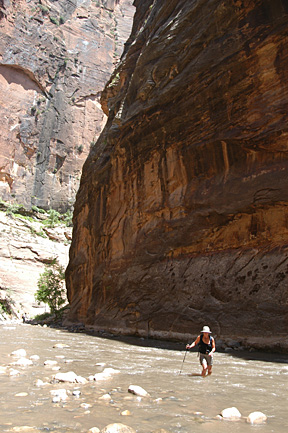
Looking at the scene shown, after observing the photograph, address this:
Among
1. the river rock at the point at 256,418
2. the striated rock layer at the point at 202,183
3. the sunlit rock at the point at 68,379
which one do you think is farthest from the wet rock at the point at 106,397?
the striated rock layer at the point at 202,183

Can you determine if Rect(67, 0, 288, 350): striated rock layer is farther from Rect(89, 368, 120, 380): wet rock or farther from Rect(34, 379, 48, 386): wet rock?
Rect(34, 379, 48, 386): wet rock

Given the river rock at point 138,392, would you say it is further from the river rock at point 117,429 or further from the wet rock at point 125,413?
the river rock at point 117,429

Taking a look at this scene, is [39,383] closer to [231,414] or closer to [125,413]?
[125,413]

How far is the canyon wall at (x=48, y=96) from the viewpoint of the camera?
56750 mm

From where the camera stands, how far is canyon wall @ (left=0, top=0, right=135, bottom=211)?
56.8 metres

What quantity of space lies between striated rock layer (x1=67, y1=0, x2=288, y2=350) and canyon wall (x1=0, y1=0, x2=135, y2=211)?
125ft

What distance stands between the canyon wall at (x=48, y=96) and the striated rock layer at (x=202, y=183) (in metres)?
38.0

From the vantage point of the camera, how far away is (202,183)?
52.7 feet

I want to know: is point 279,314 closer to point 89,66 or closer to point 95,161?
point 95,161

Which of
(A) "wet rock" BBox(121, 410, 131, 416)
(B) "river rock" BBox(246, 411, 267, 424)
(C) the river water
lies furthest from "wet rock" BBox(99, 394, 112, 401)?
(B) "river rock" BBox(246, 411, 267, 424)

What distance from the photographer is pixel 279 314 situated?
1161cm

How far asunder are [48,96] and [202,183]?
52.2 metres

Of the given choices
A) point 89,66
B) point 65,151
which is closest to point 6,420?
point 65,151

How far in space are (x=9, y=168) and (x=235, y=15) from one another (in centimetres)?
4683
